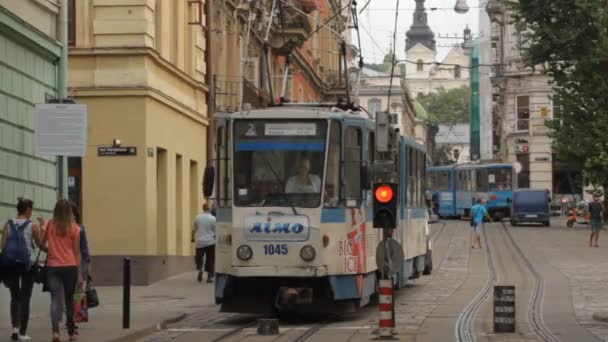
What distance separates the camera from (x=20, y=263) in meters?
16.7

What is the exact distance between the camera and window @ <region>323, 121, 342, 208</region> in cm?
2023

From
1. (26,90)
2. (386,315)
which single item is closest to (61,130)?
(26,90)

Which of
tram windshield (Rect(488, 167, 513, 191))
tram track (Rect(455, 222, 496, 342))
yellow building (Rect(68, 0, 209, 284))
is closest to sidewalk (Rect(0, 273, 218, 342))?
yellow building (Rect(68, 0, 209, 284))

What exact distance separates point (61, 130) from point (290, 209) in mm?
3775

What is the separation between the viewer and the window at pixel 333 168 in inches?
797

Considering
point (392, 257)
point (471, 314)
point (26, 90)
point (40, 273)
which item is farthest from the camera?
point (471, 314)

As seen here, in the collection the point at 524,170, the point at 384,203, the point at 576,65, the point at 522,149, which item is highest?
the point at 576,65

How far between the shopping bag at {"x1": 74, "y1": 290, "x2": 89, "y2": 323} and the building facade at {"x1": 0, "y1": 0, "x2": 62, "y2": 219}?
90.4 inches

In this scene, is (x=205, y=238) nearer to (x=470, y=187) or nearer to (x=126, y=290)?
(x=126, y=290)

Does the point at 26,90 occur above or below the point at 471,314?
above

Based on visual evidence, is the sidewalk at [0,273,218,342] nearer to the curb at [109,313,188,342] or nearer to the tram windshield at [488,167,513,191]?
the curb at [109,313,188,342]

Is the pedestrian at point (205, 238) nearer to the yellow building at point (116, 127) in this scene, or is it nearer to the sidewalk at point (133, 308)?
the sidewalk at point (133, 308)

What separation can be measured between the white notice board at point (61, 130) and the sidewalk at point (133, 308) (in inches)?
90.0

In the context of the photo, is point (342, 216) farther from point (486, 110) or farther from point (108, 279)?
point (486, 110)
